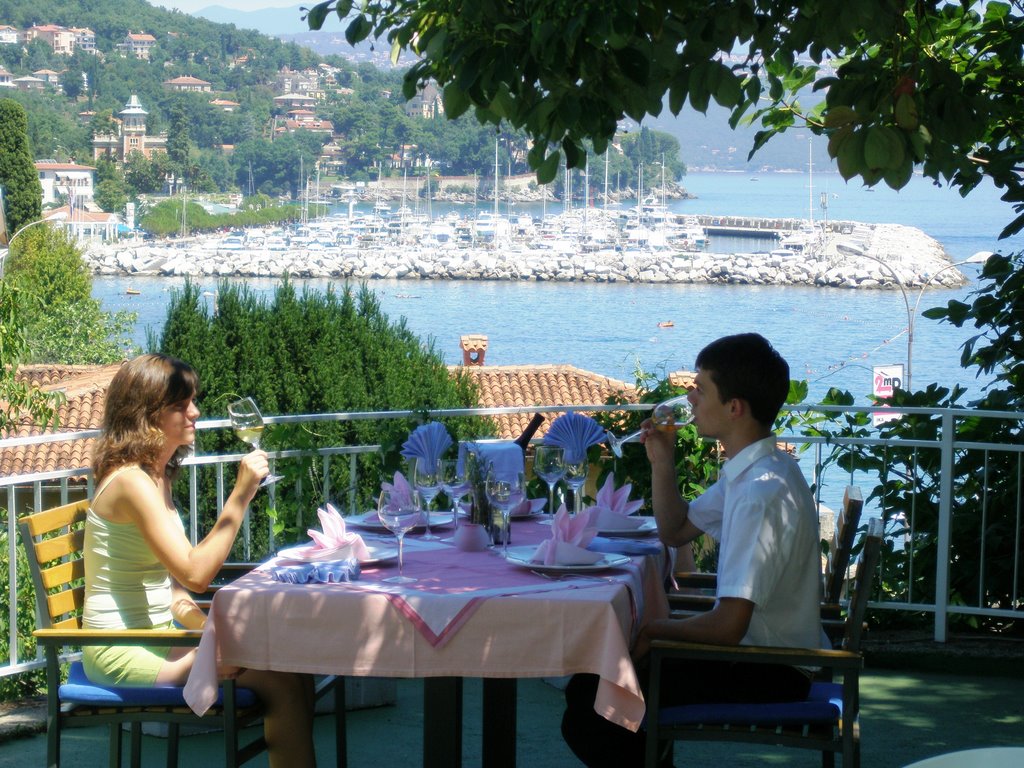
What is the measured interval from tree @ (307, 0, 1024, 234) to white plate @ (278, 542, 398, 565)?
1.00 metres

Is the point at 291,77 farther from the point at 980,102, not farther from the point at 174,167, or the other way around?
the point at 980,102

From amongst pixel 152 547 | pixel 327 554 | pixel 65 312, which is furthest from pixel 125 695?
pixel 65 312

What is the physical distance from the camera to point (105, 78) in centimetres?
11138

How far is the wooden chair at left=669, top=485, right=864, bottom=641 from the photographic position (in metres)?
2.85

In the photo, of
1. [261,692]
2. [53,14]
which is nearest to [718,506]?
[261,692]

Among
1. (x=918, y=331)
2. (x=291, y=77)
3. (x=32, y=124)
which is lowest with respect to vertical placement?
(x=918, y=331)

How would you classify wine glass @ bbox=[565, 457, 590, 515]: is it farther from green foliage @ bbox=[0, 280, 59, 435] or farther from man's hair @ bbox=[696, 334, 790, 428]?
green foliage @ bbox=[0, 280, 59, 435]

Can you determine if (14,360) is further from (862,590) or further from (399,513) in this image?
(862,590)

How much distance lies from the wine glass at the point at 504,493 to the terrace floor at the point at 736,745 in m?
1.02

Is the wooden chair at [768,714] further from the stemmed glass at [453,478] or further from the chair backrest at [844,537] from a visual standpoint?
the stemmed glass at [453,478]

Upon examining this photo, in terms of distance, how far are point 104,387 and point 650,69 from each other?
28.3 meters

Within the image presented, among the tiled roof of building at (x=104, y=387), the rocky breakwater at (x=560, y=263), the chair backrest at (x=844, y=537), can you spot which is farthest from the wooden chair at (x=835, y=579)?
the rocky breakwater at (x=560, y=263)

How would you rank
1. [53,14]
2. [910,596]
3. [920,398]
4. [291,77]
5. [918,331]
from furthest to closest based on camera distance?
[291,77] → [53,14] → [918,331] → [920,398] → [910,596]

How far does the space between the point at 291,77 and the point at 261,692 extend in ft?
419
